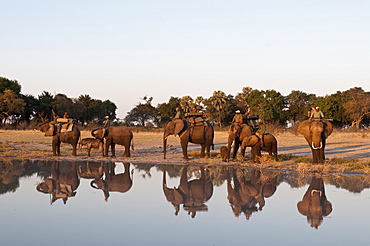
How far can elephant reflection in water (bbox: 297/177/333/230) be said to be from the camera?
776cm

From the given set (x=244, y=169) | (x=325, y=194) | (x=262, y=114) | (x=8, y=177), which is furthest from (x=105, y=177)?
(x=262, y=114)

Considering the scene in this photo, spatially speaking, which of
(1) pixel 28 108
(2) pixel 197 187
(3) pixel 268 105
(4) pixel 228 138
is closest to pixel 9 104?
(1) pixel 28 108

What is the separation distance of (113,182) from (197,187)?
2362mm

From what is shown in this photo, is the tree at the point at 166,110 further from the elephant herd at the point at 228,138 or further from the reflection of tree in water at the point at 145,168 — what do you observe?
the reflection of tree in water at the point at 145,168

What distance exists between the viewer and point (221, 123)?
68.8 m

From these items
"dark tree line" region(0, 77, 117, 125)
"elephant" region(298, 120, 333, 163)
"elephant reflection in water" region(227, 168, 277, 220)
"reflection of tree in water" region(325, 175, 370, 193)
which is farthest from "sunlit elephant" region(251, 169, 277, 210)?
"dark tree line" region(0, 77, 117, 125)

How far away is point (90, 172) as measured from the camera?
1426cm

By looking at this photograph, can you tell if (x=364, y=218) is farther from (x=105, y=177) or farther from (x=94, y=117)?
(x=94, y=117)

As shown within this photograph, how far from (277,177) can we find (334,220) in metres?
5.73

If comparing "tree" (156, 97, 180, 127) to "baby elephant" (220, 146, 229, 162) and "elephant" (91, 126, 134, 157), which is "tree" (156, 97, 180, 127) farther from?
"baby elephant" (220, 146, 229, 162)

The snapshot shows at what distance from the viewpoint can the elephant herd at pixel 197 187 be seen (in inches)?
342

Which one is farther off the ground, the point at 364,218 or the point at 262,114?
the point at 262,114

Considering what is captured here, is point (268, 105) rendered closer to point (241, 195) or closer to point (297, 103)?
point (297, 103)

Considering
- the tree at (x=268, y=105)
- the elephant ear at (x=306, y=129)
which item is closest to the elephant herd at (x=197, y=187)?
the elephant ear at (x=306, y=129)
